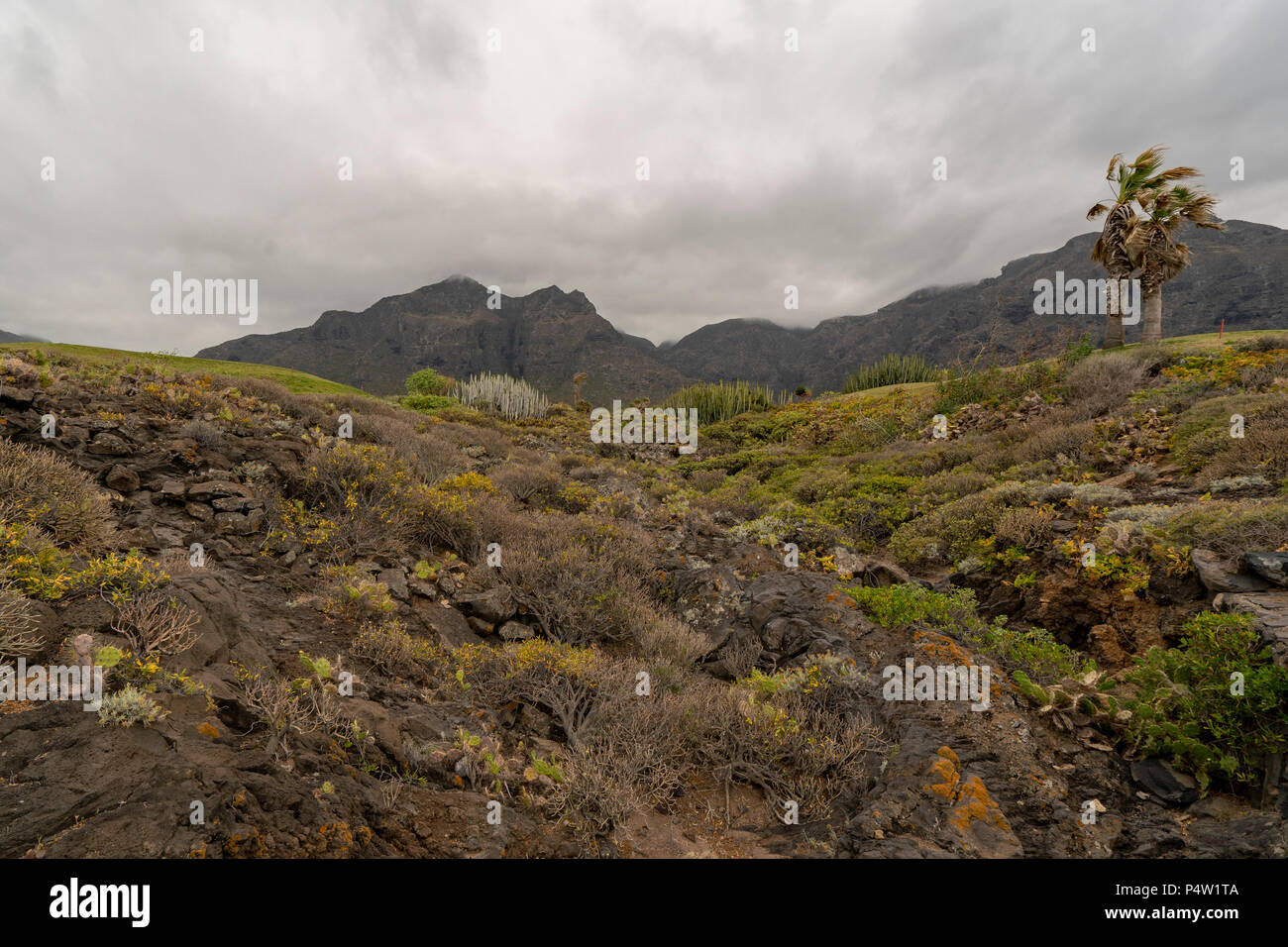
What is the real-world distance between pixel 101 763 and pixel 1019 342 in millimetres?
25308

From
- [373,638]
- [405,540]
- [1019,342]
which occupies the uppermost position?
[1019,342]

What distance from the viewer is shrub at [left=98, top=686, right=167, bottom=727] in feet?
8.72

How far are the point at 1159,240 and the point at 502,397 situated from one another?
3075 cm

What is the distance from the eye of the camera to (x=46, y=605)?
10.4ft

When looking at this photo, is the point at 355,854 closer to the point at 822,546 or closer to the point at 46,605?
the point at 46,605

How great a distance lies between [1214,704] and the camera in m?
3.69

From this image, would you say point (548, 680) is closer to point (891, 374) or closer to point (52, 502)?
point (52, 502)

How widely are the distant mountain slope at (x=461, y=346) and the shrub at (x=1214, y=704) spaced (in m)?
115

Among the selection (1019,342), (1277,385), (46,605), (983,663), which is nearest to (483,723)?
(46,605)

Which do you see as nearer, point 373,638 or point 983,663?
point 373,638

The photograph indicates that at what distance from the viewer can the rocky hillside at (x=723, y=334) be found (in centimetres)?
8831
